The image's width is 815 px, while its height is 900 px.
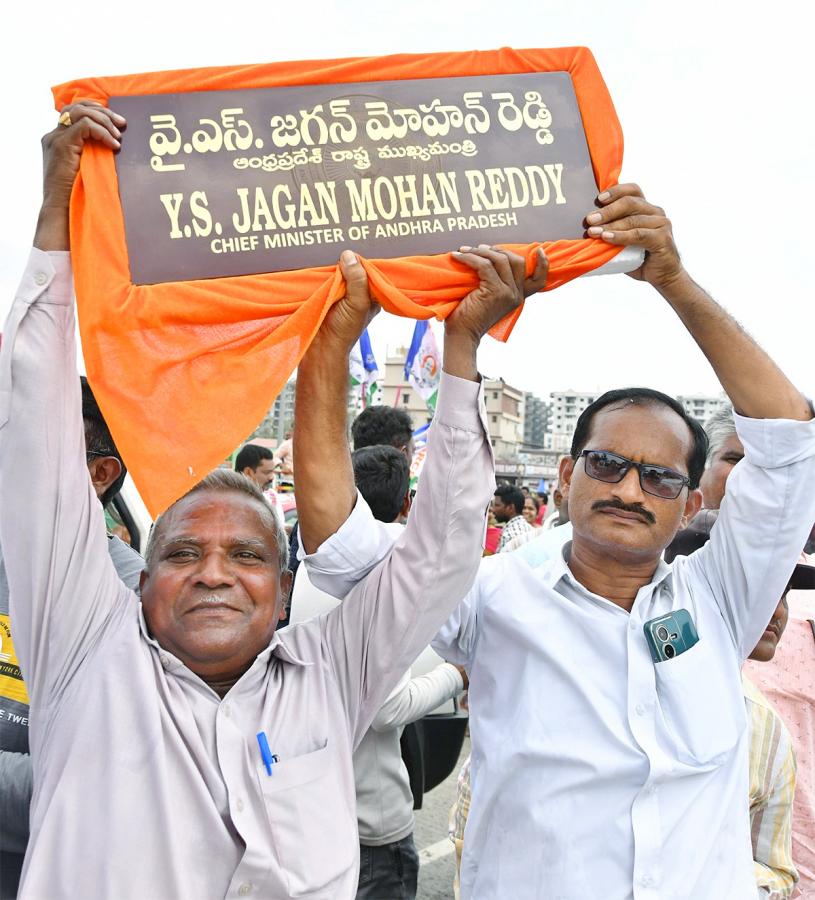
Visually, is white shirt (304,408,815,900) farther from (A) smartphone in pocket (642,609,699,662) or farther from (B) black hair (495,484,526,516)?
(B) black hair (495,484,526,516)

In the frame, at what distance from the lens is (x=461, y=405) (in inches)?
71.9

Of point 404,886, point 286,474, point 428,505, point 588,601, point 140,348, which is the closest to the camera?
point 140,348

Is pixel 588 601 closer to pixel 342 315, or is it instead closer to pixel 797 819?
pixel 342 315

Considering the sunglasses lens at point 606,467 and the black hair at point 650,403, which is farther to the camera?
the black hair at point 650,403

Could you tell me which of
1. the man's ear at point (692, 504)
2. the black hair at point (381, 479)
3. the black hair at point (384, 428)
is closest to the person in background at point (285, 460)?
the black hair at point (384, 428)

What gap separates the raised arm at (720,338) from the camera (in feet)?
6.39

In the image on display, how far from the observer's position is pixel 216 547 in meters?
1.82

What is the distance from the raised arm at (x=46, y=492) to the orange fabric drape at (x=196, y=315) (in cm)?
7

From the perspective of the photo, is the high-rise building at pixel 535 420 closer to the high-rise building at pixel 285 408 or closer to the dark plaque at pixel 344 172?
the high-rise building at pixel 285 408

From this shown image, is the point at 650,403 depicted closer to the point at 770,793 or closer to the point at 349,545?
the point at 349,545

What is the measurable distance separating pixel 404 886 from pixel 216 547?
154cm

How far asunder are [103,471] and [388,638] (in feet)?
3.82

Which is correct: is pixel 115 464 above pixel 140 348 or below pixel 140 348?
below

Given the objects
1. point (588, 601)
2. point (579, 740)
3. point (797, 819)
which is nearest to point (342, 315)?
point (588, 601)
